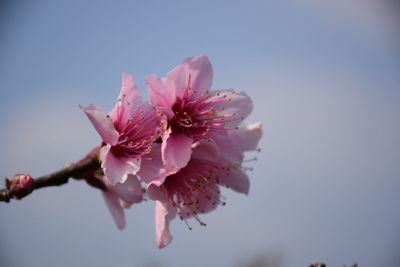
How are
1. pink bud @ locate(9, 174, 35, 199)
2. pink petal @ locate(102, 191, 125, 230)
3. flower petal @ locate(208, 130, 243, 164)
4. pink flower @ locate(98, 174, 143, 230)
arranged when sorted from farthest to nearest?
pink petal @ locate(102, 191, 125, 230) < pink flower @ locate(98, 174, 143, 230) < flower petal @ locate(208, 130, 243, 164) < pink bud @ locate(9, 174, 35, 199)

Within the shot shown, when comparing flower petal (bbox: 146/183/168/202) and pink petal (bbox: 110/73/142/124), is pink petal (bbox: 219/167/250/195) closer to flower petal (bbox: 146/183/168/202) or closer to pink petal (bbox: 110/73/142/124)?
flower petal (bbox: 146/183/168/202)

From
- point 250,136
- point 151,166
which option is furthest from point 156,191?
point 250,136

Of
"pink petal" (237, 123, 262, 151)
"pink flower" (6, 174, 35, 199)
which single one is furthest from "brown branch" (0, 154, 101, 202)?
"pink petal" (237, 123, 262, 151)

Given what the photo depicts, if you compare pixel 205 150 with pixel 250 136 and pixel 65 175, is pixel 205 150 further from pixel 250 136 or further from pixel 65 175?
pixel 65 175

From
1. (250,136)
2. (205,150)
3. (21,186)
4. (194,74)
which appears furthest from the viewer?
(250,136)

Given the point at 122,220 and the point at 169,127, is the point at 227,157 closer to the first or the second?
the point at 169,127
